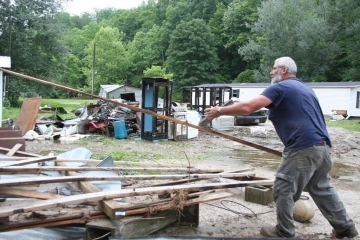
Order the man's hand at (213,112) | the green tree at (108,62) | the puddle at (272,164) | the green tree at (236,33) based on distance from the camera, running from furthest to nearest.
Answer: the green tree at (108,62) < the green tree at (236,33) < the puddle at (272,164) < the man's hand at (213,112)

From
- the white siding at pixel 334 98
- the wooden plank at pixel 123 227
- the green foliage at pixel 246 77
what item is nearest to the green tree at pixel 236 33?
the green foliage at pixel 246 77

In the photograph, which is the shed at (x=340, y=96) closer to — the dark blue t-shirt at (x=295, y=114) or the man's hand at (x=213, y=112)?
the man's hand at (x=213, y=112)

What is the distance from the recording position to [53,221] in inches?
147

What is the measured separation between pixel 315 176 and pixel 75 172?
281cm

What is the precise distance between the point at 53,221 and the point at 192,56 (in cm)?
5739

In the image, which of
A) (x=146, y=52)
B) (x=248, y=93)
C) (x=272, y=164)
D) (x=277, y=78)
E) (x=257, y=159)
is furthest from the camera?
(x=146, y=52)

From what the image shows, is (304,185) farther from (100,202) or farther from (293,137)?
(100,202)

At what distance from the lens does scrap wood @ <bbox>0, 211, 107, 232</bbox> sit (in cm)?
356

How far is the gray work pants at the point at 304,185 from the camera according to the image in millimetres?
4141

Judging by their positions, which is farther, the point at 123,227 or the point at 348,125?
the point at 348,125

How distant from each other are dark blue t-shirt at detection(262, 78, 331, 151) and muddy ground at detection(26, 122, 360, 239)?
47.9 inches

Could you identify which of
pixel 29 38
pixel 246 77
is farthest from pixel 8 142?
pixel 246 77

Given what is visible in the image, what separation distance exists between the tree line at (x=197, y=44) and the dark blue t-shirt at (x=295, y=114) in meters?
29.6

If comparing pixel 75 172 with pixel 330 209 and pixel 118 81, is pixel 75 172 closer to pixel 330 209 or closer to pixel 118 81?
pixel 330 209
